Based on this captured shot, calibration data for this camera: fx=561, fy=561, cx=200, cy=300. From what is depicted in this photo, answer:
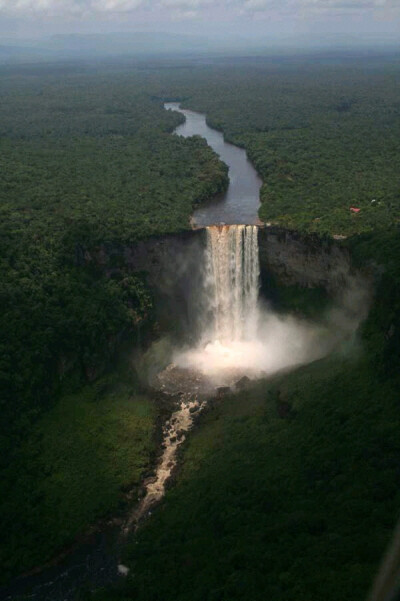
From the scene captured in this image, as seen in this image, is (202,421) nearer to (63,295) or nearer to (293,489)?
(293,489)

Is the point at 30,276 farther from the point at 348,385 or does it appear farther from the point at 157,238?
the point at 348,385

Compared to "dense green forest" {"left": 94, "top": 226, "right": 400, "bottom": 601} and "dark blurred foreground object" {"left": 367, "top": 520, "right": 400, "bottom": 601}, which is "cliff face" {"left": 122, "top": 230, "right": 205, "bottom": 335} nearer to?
"dense green forest" {"left": 94, "top": 226, "right": 400, "bottom": 601}

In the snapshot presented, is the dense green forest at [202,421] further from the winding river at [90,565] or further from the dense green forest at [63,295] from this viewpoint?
the winding river at [90,565]

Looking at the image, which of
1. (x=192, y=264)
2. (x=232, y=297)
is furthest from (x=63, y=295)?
(x=232, y=297)

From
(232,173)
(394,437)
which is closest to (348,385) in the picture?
(394,437)

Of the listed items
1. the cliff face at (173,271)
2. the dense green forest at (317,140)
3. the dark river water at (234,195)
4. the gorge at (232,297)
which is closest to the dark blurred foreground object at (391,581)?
the gorge at (232,297)

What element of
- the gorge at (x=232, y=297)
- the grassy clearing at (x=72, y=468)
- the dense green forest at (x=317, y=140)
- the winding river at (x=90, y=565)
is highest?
the dense green forest at (x=317, y=140)
